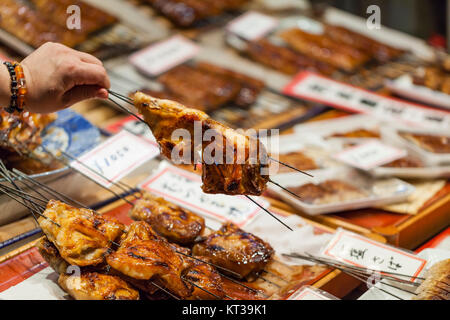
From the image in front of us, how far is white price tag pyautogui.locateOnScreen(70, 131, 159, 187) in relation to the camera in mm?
3391

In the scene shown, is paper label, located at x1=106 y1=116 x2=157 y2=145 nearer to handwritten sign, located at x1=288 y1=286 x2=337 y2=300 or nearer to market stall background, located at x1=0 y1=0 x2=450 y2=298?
market stall background, located at x1=0 y1=0 x2=450 y2=298

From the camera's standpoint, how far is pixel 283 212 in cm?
367

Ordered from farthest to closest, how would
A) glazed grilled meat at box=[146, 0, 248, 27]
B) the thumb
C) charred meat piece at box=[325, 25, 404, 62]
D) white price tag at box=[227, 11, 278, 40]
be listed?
glazed grilled meat at box=[146, 0, 248, 27] → white price tag at box=[227, 11, 278, 40] → charred meat piece at box=[325, 25, 404, 62] → the thumb

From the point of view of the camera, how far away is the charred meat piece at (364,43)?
6.14 m

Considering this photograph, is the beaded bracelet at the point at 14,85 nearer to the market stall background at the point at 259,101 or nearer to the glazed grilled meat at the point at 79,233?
the glazed grilled meat at the point at 79,233

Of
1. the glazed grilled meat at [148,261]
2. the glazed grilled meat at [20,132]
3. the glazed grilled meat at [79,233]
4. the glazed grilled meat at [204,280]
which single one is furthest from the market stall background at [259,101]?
the glazed grilled meat at [148,261]

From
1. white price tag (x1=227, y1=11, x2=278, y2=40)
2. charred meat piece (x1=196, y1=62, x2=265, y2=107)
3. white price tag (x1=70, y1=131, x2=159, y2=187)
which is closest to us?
white price tag (x1=70, y1=131, x2=159, y2=187)


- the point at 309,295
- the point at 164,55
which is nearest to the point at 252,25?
the point at 164,55

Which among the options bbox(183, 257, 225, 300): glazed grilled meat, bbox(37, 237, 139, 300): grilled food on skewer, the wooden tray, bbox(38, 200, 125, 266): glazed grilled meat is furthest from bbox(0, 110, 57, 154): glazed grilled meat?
bbox(183, 257, 225, 300): glazed grilled meat

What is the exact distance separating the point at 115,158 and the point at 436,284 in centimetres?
194

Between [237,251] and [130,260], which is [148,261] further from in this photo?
[237,251]

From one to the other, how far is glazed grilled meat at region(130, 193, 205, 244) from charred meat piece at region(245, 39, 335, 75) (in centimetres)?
296

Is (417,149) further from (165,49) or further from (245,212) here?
(165,49)

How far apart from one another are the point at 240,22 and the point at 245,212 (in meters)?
3.43
